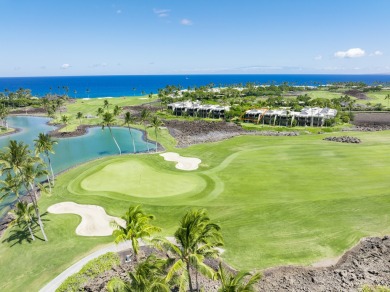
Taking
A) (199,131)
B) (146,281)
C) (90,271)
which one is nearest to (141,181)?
(90,271)

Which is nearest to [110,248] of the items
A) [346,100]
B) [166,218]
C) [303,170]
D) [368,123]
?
[166,218]

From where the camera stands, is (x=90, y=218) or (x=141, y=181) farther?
(x=141, y=181)

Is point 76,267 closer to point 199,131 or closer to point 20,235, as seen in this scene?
point 20,235

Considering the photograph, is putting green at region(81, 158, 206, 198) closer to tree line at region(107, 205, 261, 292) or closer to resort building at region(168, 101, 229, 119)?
tree line at region(107, 205, 261, 292)

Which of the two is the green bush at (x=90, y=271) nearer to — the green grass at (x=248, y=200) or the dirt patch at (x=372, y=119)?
the green grass at (x=248, y=200)

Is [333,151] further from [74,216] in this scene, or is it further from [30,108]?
[30,108]

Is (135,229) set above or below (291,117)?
above

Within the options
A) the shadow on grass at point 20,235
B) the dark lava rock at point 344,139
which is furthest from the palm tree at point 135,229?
the dark lava rock at point 344,139
